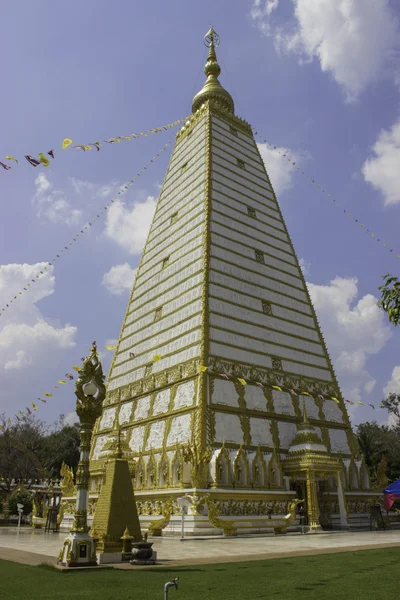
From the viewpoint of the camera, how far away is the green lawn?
230 inches

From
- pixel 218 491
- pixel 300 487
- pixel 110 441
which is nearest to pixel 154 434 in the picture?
pixel 110 441

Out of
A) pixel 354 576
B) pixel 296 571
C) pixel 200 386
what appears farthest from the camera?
pixel 200 386

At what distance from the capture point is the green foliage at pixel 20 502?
35188 mm

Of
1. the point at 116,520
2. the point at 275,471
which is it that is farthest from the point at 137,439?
the point at 116,520

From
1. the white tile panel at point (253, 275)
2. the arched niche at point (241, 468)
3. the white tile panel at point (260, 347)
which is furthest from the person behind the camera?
the white tile panel at point (253, 275)

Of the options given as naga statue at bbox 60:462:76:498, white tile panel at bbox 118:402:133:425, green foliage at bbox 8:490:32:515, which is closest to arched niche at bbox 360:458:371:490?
white tile panel at bbox 118:402:133:425

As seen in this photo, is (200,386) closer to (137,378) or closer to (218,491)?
(218,491)

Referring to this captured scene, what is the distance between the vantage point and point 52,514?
2306cm

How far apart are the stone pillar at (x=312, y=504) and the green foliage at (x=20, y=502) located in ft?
80.2

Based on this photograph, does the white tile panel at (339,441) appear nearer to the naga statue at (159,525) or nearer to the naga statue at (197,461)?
the naga statue at (197,461)

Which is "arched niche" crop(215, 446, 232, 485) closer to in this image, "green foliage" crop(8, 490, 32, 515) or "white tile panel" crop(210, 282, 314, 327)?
"white tile panel" crop(210, 282, 314, 327)

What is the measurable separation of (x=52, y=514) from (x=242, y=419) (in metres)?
10.7

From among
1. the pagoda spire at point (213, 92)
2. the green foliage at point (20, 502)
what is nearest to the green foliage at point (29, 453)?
the green foliage at point (20, 502)

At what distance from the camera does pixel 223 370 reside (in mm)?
23266
